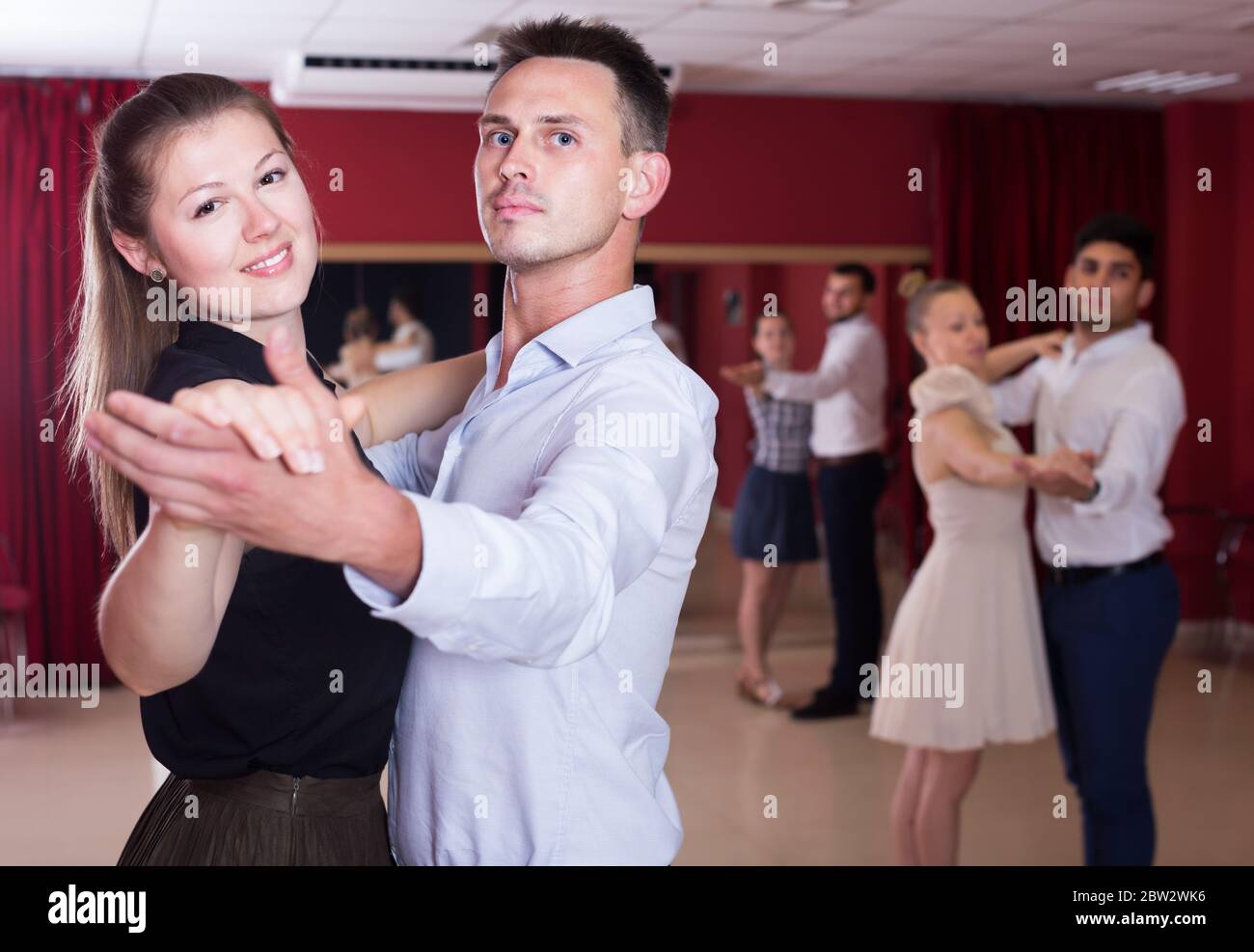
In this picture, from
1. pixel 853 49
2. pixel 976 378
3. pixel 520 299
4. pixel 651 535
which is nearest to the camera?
pixel 651 535

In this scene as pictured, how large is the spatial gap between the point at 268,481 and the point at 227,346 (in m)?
0.62

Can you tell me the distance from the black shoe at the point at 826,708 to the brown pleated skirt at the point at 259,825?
14.0 feet

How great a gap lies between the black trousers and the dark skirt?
0.11 metres

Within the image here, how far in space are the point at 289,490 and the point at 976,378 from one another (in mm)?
2977

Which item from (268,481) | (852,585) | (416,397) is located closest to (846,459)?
(852,585)

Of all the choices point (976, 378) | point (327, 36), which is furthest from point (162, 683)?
point (327, 36)

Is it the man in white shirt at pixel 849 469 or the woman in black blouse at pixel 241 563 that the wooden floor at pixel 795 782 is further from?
the woman in black blouse at pixel 241 563

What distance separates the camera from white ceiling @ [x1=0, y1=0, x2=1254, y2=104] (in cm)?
492

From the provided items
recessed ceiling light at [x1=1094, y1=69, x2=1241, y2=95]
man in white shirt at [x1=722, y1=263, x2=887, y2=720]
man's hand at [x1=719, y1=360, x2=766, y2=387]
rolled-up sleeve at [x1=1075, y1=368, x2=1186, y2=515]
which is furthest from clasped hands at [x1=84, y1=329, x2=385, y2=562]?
recessed ceiling light at [x1=1094, y1=69, x2=1241, y2=95]

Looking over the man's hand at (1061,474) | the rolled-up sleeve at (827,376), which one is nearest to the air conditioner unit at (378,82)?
the rolled-up sleeve at (827,376)

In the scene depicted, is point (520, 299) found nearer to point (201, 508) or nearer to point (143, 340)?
point (143, 340)

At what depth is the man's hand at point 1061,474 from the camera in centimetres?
311

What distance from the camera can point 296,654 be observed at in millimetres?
1379

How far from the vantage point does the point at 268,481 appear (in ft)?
2.63
